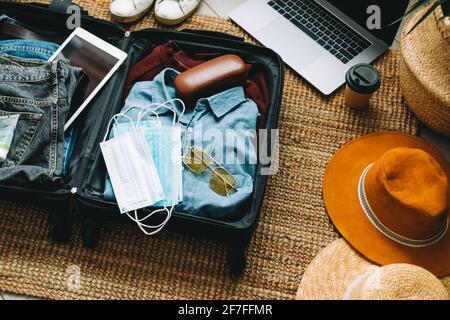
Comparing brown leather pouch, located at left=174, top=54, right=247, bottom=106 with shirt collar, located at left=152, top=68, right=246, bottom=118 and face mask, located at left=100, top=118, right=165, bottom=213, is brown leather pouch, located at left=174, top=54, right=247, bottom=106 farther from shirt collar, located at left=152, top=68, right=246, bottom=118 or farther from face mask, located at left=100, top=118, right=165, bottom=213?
face mask, located at left=100, top=118, right=165, bottom=213

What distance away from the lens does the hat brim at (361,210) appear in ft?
3.89

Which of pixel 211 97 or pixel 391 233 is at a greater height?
pixel 211 97

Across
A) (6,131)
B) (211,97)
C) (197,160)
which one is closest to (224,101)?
(211,97)

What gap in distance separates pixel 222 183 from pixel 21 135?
1.45ft

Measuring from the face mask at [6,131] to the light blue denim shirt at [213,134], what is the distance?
22 cm

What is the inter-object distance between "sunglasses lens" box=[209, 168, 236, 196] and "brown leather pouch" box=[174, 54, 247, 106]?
0.65ft

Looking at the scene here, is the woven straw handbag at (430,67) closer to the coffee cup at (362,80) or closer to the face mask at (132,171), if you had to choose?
the coffee cup at (362,80)

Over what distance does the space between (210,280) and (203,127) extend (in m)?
0.35

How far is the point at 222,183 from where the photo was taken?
44.6 inches

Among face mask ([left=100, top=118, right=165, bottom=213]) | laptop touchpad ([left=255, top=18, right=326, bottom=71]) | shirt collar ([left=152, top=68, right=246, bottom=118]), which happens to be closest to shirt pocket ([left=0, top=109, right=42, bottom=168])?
face mask ([left=100, top=118, right=165, bottom=213])

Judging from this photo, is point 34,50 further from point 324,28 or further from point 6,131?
point 324,28

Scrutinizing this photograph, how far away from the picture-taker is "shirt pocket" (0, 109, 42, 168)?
1113 mm

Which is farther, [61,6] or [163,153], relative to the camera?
[61,6]

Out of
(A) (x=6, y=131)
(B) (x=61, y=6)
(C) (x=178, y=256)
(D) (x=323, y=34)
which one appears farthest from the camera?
(D) (x=323, y=34)
